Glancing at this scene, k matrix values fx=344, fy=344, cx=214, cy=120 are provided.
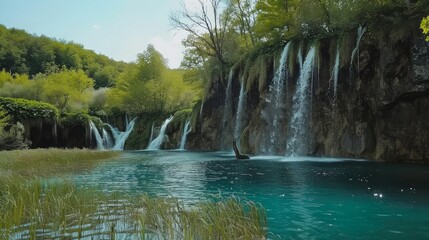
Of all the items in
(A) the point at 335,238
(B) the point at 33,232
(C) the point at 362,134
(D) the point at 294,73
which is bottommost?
(A) the point at 335,238

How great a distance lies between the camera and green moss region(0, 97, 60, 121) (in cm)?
3336

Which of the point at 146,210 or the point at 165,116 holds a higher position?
the point at 165,116

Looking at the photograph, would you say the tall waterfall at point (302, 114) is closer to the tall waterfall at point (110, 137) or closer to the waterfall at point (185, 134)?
the waterfall at point (185, 134)

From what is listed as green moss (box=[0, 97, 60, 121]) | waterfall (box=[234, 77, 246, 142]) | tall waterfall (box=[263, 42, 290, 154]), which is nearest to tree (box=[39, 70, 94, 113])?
green moss (box=[0, 97, 60, 121])

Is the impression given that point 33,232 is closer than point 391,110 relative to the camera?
Yes

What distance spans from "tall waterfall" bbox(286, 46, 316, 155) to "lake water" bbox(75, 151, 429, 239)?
8443mm

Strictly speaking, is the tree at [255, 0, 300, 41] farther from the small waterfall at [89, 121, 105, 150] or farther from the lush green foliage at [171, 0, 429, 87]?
the small waterfall at [89, 121, 105, 150]

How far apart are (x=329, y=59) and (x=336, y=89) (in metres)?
2.31

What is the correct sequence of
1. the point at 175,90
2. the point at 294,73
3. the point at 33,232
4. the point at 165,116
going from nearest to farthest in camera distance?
the point at 33,232 < the point at 294,73 < the point at 165,116 < the point at 175,90

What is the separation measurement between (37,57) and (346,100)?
289 ft

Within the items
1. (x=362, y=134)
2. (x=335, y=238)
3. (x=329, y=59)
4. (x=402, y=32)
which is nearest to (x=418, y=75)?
(x=402, y=32)

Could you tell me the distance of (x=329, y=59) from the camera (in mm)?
22141

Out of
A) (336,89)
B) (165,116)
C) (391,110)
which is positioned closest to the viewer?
(391,110)

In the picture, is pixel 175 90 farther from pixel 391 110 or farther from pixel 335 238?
pixel 335 238
